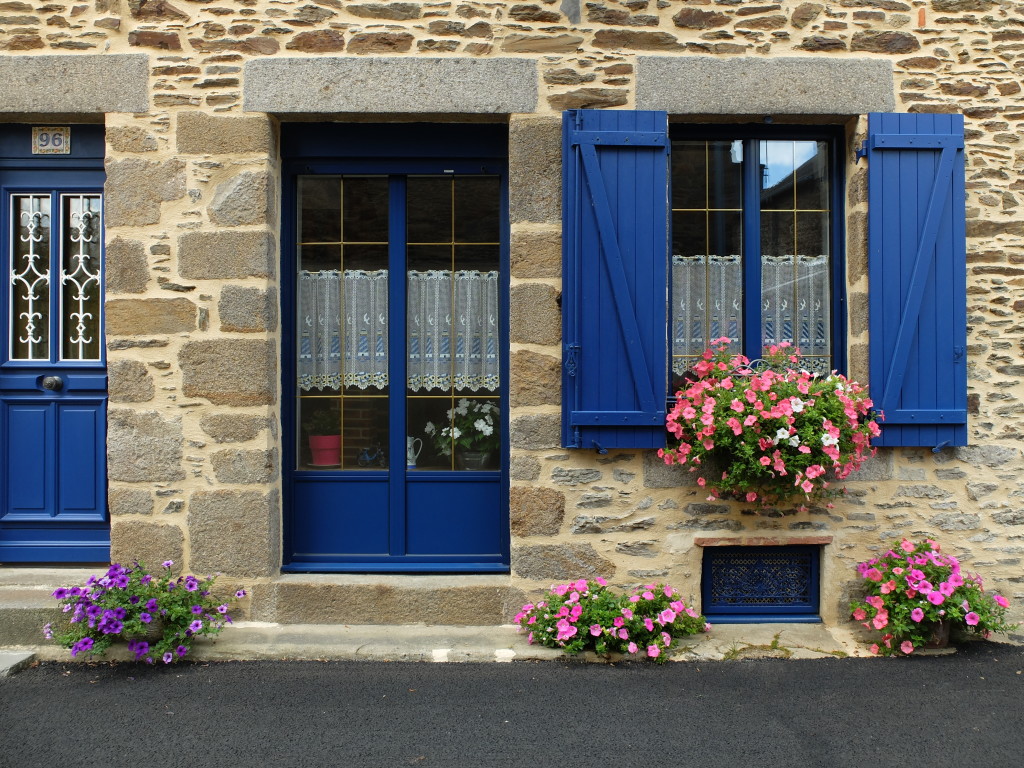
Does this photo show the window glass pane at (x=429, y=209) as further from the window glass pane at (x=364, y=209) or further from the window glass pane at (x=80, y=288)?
the window glass pane at (x=80, y=288)

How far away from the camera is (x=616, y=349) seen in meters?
3.94

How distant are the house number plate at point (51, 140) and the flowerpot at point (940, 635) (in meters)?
4.93

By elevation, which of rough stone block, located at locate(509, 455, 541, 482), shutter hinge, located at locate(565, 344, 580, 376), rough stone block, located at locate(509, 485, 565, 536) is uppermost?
shutter hinge, located at locate(565, 344, 580, 376)

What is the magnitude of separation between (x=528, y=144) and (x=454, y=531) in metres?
2.03

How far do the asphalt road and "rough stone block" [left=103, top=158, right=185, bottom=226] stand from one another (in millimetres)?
2124

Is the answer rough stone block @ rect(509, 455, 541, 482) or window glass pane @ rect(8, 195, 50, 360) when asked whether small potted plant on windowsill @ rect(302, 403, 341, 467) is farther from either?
window glass pane @ rect(8, 195, 50, 360)

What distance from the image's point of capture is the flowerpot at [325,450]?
431 centimetres

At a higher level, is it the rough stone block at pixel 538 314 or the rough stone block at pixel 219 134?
the rough stone block at pixel 219 134

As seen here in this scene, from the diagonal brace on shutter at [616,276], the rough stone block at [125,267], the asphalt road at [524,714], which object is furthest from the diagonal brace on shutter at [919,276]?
the rough stone block at [125,267]

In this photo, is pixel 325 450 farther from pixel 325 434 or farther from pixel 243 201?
pixel 243 201

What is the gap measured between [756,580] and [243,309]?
293 centimetres

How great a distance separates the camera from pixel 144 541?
13.1 feet

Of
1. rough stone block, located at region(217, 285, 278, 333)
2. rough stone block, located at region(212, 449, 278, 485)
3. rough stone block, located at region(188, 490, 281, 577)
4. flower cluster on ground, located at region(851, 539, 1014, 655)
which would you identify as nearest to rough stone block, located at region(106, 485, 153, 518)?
rough stone block, located at region(188, 490, 281, 577)

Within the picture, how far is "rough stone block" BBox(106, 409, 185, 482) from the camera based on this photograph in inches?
157
